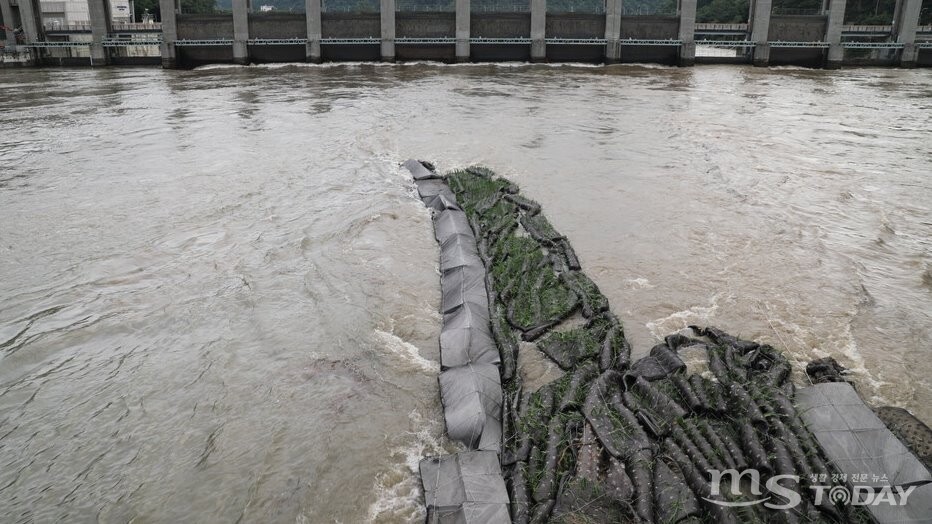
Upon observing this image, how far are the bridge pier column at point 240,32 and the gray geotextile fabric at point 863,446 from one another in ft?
138

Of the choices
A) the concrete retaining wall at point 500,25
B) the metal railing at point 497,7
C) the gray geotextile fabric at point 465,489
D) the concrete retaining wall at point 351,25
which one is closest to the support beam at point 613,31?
the concrete retaining wall at point 500,25

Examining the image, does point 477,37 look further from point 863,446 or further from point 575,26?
point 863,446

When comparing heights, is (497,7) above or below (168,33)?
above

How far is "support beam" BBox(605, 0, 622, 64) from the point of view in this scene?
39344 mm

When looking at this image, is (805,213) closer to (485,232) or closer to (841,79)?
(485,232)

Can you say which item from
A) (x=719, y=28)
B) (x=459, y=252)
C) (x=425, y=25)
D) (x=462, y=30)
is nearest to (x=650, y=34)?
(x=719, y=28)

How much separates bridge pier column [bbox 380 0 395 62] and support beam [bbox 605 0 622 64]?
47.2 feet

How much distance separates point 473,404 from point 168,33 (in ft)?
139

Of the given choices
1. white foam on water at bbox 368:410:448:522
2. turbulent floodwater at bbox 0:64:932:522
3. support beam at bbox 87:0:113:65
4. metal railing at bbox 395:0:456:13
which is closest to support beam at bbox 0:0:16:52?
support beam at bbox 87:0:113:65

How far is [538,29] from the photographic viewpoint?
4003 cm

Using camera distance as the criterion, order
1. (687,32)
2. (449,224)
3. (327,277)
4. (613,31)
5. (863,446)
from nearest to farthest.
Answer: (863,446) → (327,277) → (449,224) → (687,32) → (613,31)

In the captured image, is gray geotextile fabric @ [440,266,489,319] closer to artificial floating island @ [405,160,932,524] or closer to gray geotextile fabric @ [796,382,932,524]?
artificial floating island @ [405,160,932,524]

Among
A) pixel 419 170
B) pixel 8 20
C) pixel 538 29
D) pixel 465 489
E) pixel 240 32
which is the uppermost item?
pixel 8 20

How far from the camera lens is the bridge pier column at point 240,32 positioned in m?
39.0
